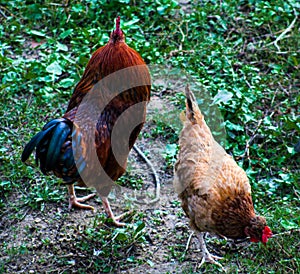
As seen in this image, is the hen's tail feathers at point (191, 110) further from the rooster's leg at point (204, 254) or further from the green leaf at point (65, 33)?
the green leaf at point (65, 33)

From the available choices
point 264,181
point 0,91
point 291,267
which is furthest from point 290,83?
point 0,91

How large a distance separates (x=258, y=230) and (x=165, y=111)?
2399mm

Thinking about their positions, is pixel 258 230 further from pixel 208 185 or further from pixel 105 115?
pixel 105 115

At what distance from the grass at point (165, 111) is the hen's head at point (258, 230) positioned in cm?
41

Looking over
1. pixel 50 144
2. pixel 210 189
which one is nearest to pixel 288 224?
pixel 210 189

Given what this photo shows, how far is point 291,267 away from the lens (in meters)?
4.60

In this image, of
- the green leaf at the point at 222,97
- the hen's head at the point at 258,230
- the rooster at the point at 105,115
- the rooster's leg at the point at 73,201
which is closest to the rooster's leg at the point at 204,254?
the hen's head at the point at 258,230

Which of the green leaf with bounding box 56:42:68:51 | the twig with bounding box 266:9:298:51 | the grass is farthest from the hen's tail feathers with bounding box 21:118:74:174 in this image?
the twig with bounding box 266:9:298:51

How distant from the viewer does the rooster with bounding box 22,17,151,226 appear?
14.7 ft

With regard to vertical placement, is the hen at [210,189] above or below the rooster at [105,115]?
below

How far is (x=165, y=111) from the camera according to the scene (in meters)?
6.33

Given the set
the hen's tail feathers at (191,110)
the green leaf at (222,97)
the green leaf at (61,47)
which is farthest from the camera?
the green leaf at (61,47)

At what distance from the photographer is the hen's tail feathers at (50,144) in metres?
4.34

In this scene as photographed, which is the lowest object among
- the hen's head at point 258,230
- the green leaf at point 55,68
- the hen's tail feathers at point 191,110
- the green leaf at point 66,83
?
the hen's head at point 258,230
